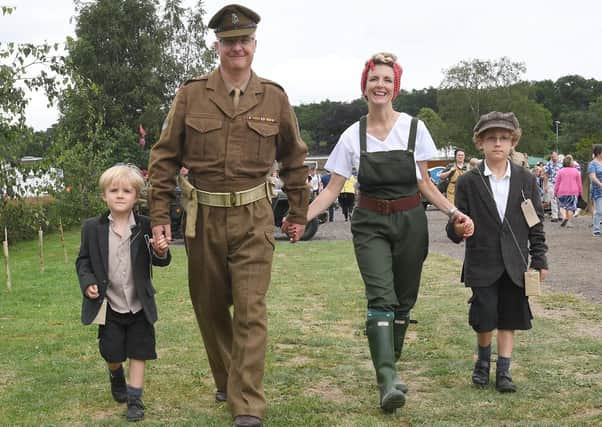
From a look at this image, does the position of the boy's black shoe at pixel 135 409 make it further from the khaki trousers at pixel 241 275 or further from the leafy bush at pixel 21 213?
the leafy bush at pixel 21 213

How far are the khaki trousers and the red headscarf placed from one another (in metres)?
1.12

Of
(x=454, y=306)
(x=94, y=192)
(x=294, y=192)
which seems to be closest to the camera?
(x=294, y=192)

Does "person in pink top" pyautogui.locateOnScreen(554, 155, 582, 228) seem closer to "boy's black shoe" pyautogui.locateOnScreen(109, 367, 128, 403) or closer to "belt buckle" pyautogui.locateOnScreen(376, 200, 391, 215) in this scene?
"belt buckle" pyautogui.locateOnScreen(376, 200, 391, 215)

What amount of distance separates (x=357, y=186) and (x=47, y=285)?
754 centimetres

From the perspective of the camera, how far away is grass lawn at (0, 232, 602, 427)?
15.4 feet

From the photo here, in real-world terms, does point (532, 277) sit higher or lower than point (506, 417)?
higher

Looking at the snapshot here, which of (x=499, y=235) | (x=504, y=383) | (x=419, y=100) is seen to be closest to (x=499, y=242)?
(x=499, y=235)

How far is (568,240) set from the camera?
17203 millimetres

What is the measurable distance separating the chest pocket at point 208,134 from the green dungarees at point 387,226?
3.09 feet

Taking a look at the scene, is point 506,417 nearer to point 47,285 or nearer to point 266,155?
point 266,155

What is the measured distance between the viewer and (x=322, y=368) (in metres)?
5.93

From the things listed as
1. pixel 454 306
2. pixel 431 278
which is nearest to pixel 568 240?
pixel 431 278

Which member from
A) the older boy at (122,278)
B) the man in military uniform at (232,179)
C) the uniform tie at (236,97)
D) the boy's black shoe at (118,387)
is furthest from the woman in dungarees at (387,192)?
the boy's black shoe at (118,387)

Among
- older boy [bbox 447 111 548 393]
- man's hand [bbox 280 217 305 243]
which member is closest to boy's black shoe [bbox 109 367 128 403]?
man's hand [bbox 280 217 305 243]
